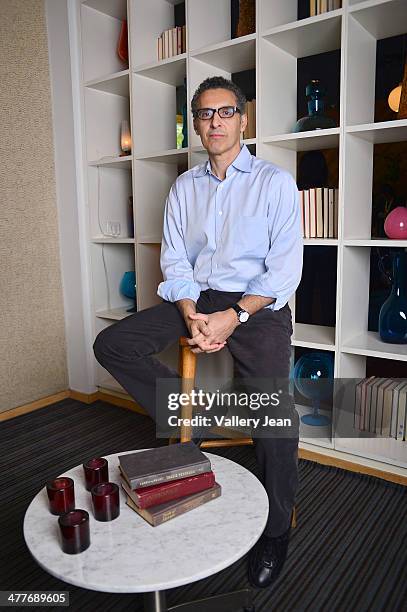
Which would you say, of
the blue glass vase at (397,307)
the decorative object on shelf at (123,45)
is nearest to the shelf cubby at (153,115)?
the decorative object on shelf at (123,45)

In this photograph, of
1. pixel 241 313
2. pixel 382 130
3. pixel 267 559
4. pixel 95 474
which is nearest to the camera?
pixel 95 474

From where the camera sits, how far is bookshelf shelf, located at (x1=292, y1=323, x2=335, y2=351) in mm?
2150

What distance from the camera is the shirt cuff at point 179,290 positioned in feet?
6.48

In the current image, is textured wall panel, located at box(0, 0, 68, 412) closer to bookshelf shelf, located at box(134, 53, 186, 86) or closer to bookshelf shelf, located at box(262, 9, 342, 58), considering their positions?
bookshelf shelf, located at box(134, 53, 186, 86)

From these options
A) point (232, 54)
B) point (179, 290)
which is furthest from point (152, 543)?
point (232, 54)

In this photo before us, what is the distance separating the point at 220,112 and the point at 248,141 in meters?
0.35

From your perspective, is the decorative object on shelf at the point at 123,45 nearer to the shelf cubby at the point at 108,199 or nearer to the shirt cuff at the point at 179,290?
the shelf cubby at the point at 108,199

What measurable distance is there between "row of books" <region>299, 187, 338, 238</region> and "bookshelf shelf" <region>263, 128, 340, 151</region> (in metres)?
0.20

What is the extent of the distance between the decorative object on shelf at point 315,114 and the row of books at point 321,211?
0.88 feet

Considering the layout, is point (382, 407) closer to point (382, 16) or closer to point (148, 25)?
point (382, 16)

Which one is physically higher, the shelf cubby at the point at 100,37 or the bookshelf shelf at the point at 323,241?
the shelf cubby at the point at 100,37

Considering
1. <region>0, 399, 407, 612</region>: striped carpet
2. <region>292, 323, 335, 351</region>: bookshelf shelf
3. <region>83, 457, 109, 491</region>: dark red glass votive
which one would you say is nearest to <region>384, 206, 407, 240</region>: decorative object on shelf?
<region>292, 323, 335, 351</region>: bookshelf shelf

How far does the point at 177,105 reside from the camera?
9.35ft

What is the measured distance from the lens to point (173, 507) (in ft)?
3.71
